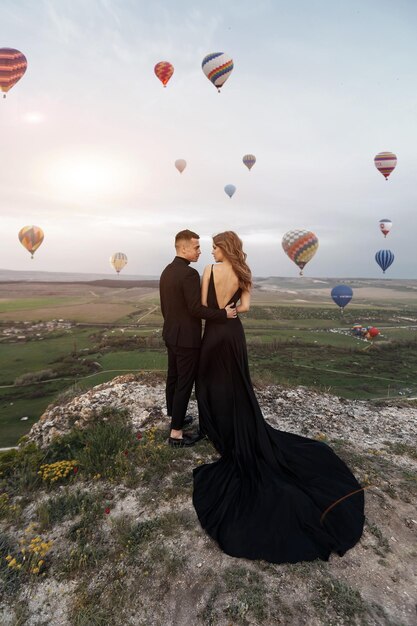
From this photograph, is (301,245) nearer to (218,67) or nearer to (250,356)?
(250,356)

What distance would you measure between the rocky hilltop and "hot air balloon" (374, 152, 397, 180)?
5571 cm

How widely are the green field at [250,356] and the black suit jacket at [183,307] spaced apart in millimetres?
6077

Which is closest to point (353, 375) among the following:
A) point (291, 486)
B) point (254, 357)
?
point (254, 357)

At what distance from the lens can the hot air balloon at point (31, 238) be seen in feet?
185

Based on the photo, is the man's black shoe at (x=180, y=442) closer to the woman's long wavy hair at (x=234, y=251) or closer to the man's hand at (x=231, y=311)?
the man's hand at (x=231, y=311)

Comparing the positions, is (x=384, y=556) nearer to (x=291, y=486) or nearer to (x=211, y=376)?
(x=291, y=486)

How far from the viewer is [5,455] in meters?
5.78

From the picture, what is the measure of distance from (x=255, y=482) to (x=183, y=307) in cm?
269

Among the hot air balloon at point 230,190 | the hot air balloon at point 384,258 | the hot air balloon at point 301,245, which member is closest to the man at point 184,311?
the hot air balloon at point 301,245

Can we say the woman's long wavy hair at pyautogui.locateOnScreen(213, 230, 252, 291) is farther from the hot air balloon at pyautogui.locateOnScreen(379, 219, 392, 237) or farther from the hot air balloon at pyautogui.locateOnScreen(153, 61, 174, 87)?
the hot air balloon at pyautogui.locateOnScreen(379, 219, 392, 237)

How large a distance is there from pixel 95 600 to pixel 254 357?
42.8 metres

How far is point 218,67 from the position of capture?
41344 millimetres

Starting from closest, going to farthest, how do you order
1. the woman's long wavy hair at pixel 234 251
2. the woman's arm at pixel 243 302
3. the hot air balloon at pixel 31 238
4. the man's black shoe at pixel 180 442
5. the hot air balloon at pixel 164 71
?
the woman's long wavy hair at pixel 234 251
the woman's arm at pixel 243 302
the man's black shoe at pixel 180 442
the hot air balloon at pixel 164 71
the hot air balloon at pixel 31 238

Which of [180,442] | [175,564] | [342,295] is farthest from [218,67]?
[175,564]
